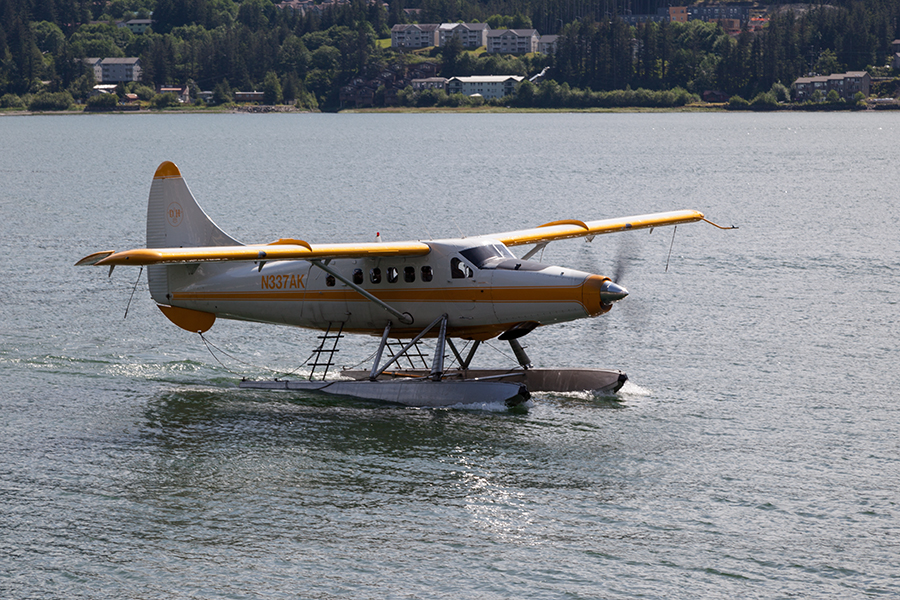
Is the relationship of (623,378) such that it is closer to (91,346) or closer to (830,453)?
(830,453)

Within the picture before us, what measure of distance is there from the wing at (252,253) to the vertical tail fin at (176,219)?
361 cm

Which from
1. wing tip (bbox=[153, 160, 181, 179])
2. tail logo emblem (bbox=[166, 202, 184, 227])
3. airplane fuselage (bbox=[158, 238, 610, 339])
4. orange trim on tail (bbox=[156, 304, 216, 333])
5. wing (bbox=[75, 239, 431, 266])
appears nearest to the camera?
wing (bbox=[75, 239, 431, 266])

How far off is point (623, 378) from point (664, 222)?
4.19 m

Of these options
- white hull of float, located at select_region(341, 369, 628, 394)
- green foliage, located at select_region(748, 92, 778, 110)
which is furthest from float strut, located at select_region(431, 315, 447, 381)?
green foliage, located at select_region(748, 92, 778, 110)

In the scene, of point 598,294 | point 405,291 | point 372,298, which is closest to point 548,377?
point 598,294

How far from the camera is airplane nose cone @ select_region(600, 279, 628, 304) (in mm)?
18094

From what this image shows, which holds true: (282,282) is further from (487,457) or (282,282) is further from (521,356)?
(487,457)

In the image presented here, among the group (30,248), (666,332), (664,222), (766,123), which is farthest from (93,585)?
(766,123)

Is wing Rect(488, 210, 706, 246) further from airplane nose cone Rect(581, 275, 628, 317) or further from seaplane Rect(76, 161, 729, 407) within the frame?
airplane nose cone Rect(581, 275, 628, 317)

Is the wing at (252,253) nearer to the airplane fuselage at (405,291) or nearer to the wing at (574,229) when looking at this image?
the airplane fuselage at (405,291)

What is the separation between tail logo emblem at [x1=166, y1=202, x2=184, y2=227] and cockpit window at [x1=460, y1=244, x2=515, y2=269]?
6.57 meters

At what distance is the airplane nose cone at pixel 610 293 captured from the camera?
18094 mm

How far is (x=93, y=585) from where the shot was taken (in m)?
12.8

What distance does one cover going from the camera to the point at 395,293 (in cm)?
2009
